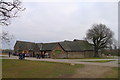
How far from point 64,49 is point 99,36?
14.2 metres

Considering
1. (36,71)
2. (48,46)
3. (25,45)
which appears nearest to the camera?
(36,71)

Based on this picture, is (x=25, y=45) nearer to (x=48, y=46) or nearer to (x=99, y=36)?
(x=48, y=46)

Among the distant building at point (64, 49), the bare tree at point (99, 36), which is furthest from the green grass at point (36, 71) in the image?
the bare tree at point (99, 36)

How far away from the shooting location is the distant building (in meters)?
47.5

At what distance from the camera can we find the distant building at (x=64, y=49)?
47.5m

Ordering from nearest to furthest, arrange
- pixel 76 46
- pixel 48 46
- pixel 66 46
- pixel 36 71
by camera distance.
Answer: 1. pixel 36 71
2. pixel 66 46
3. pixel 76 46
4. pixel 48 46

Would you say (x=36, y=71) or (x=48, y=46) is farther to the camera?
(x=48, y=46)

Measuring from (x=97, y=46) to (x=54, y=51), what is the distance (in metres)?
16.6

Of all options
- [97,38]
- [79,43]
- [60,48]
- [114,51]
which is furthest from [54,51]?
[114,51]

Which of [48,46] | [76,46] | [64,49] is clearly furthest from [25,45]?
[76,46]

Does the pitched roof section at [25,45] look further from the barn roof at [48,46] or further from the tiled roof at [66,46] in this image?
the barn roof at [48,46]

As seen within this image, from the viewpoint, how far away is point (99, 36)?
5216 centimetres

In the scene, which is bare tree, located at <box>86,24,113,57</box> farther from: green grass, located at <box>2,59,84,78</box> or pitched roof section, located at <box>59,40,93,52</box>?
green grass, located at <box>2,59,84,78</box>

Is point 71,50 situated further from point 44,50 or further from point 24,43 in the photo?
point 24,43
